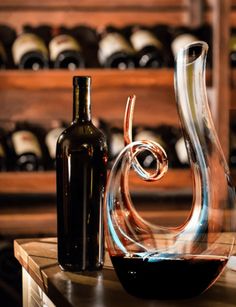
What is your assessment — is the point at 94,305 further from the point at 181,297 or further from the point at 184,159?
the point at 184,159

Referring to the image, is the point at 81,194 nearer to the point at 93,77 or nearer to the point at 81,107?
the point at 81,107

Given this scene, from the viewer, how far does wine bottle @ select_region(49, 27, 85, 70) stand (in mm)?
2842

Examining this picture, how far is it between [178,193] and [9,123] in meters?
0.74

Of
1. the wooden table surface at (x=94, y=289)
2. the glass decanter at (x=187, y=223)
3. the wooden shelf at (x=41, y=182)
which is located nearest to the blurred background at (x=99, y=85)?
the wooden shelf at (x=41, y=182)

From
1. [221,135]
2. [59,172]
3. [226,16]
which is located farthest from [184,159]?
[59,172]

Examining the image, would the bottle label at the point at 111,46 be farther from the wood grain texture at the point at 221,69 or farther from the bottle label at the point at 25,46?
the wood grain texture at the point at 221,69

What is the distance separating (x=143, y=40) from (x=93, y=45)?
24cm

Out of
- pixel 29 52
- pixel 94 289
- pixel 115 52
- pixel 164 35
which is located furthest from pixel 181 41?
pixel 94 289

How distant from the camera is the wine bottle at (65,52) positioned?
284 cm

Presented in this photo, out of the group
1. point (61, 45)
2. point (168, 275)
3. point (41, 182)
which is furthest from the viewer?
point (61, 45)

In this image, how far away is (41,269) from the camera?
127cm

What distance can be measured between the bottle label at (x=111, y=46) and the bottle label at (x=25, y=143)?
389 millimetres

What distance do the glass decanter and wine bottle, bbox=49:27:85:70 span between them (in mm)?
1732

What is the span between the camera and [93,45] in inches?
120
